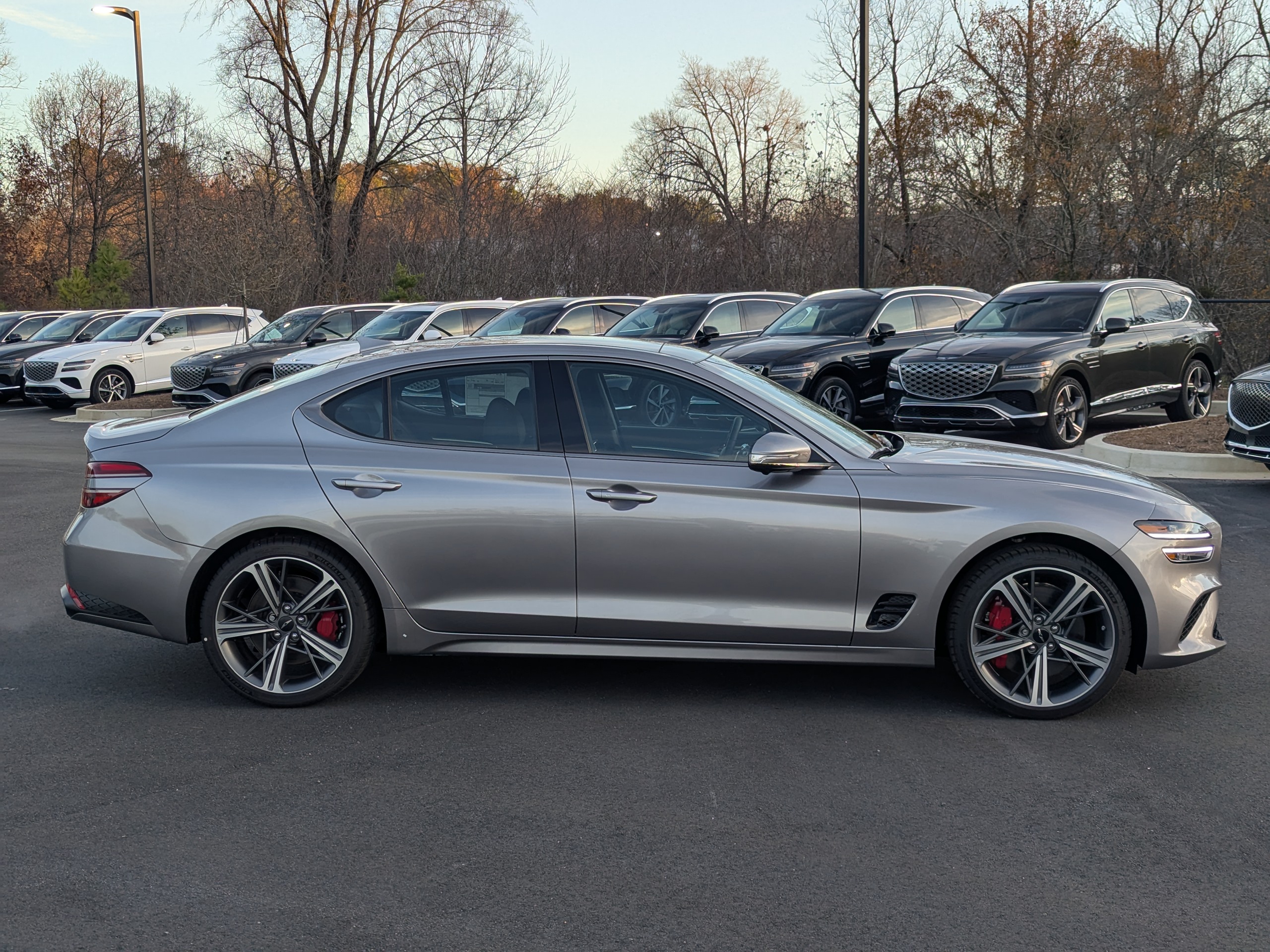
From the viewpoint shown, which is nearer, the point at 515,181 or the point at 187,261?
the point at 187,261

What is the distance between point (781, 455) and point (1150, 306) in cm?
1201

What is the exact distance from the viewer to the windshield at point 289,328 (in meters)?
21.7

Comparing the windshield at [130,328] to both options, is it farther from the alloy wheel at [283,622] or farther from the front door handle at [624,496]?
the front door handle at [624,496]

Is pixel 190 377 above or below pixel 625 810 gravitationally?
above

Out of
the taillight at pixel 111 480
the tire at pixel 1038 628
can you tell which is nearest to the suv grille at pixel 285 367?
the taillight at pixel 111 480

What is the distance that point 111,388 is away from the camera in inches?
903

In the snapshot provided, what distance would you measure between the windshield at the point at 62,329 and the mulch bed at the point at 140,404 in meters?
6.28

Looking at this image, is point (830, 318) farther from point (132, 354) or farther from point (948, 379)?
point (132, 354)

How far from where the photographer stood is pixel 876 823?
13.5ft

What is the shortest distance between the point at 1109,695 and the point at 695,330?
13129 millimetres

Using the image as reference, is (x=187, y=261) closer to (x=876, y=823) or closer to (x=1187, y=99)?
(x=1187, y=99)

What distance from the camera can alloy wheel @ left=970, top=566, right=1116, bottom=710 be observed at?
5117mm

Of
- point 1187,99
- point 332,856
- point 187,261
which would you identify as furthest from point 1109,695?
point 187,261

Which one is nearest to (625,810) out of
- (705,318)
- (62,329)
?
(705,318)
